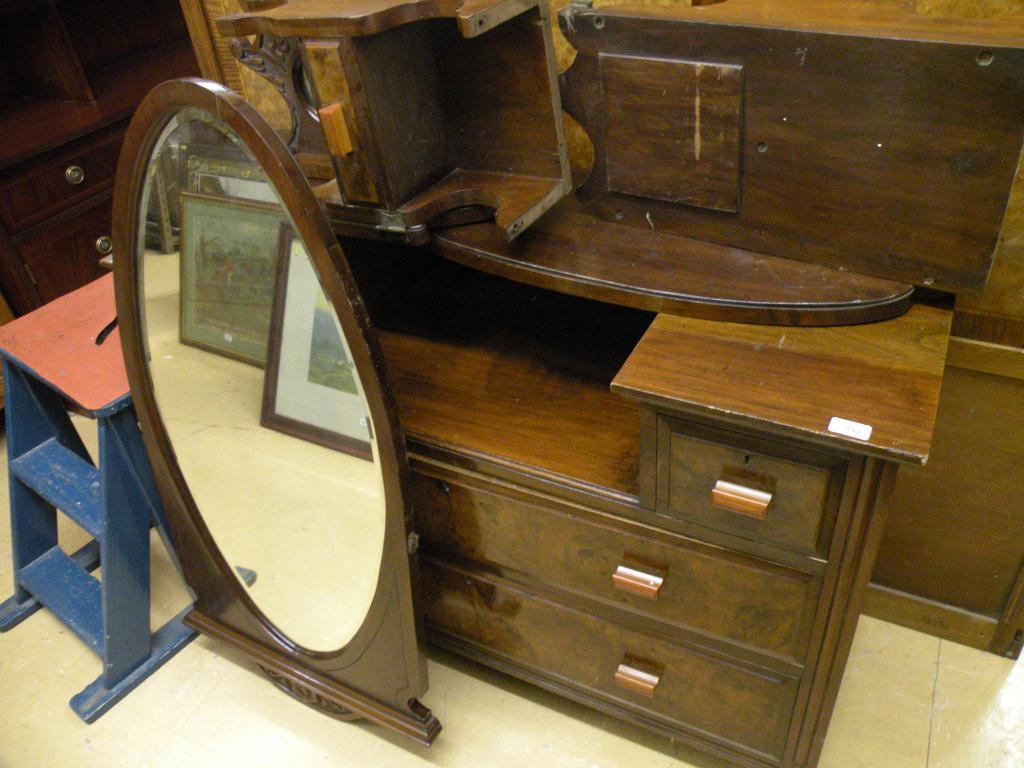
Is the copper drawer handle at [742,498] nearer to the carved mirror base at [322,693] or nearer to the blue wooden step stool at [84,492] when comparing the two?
the carved mirror base at [322,693]

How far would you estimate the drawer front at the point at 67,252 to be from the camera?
221cm

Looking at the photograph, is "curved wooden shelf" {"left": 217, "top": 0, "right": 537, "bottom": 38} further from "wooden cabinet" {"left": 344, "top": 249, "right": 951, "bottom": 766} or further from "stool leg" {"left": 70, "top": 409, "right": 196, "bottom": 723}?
"stool leg" {"left": 70, "top": 409, "right": 196, "bottom": 723}

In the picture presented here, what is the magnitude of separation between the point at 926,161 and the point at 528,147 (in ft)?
1.72

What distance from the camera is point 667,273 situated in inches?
44.8

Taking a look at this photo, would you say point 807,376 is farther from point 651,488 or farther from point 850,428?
point 651,488

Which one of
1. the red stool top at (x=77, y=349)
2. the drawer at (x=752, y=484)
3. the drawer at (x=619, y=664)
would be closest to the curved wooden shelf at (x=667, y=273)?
the drawer at (x=752, y=484)

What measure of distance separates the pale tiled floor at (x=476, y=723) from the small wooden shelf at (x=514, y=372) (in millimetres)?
604

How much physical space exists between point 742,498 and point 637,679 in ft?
1.46

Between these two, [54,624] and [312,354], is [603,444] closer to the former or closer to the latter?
[312,354]

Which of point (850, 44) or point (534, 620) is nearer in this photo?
point (850, 44)

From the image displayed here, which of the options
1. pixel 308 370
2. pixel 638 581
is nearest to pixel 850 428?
pixel 638 581

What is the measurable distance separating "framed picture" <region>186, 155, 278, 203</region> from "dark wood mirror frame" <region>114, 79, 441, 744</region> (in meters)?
0.07

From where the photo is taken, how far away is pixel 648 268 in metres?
1.15

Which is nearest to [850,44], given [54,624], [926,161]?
[926,161]
